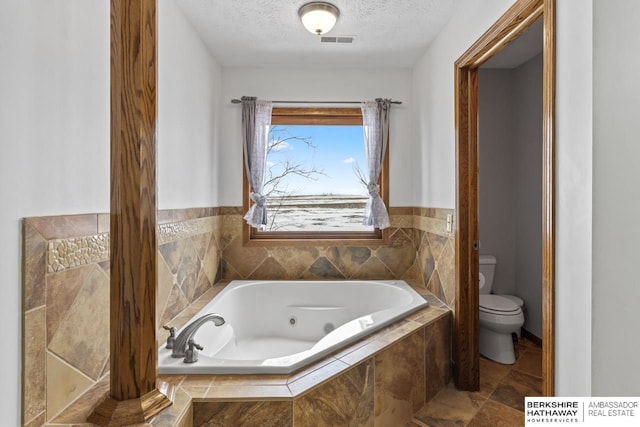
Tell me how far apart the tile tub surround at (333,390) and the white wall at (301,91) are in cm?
139

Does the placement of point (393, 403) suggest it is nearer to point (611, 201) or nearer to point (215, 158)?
point (611, 201)

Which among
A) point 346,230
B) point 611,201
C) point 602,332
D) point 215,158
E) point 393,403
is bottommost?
point 393,403

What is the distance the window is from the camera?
9.62ft

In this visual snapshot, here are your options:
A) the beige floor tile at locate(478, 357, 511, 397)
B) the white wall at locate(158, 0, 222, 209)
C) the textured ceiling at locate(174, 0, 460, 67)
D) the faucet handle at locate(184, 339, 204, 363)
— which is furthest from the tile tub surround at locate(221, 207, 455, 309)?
the faucet handle at locate(184, 339, 204, 363)

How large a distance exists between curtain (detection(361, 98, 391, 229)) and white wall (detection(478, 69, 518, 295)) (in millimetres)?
1007

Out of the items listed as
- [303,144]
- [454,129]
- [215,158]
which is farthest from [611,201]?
[215,158]

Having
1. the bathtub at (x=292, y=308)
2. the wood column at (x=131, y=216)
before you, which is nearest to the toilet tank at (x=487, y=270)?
the bathtub at (x=292, y=308)

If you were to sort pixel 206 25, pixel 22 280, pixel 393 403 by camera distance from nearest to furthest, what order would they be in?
pixel 22 280 → pixel 393 403 → pixel 206 25

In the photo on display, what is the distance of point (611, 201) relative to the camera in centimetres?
98

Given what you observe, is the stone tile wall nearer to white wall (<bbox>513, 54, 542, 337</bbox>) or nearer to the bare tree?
the bare tree

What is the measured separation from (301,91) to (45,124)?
215 centimetres

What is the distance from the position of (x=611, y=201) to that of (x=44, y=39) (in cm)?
180

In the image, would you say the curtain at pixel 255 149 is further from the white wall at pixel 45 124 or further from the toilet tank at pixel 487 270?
the toilet tank at pixel 487 270

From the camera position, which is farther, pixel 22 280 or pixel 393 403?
pixel 393 403
